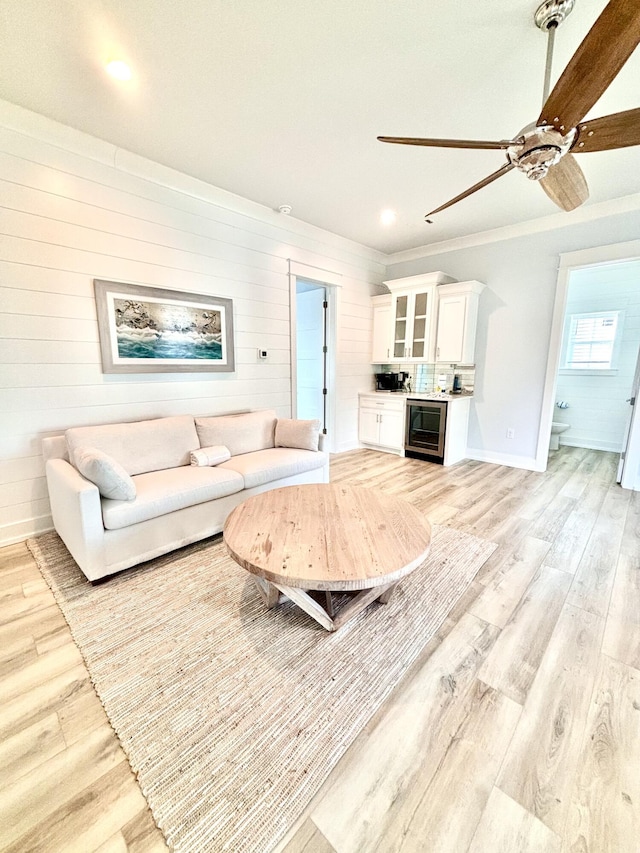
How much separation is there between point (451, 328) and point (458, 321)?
12cm

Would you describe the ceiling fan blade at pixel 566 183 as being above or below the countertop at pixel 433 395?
above

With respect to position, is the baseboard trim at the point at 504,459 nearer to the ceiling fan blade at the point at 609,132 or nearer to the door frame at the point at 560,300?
the door frame at the point at 560,300

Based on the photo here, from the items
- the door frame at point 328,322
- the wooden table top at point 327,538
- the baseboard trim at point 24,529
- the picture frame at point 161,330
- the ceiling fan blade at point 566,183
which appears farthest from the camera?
the door frame at point 328,322

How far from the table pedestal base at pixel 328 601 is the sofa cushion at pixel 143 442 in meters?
1.30

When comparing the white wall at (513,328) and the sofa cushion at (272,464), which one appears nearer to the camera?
the sofa cushion at (272,464)

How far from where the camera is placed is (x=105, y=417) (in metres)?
2.74

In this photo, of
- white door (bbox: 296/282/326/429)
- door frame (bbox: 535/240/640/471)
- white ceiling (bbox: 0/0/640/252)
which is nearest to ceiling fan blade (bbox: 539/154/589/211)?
white ceiling (bbox: 0/0/640/252)

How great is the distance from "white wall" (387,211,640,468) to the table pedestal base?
3209mm

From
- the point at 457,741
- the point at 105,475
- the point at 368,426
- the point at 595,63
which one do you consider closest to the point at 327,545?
the point at 457,741

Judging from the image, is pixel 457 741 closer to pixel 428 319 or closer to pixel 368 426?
pixel 368 426

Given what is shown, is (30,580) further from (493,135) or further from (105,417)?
(493,135)

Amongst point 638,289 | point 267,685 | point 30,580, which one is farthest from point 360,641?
point 638,289

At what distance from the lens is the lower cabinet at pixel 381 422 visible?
4688mm

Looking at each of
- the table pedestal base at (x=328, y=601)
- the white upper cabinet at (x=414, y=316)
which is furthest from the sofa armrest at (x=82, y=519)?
the white upper cabinet at (x=414, y=316)
